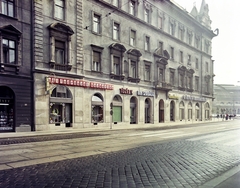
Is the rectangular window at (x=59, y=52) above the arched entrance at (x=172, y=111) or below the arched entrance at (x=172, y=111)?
A: above

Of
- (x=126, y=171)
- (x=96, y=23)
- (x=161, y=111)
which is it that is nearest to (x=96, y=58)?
(x=96, y=23)

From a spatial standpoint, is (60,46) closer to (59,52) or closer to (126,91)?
(59,52)

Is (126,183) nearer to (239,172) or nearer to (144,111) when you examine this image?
(239,172)

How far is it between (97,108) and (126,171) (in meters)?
19.6

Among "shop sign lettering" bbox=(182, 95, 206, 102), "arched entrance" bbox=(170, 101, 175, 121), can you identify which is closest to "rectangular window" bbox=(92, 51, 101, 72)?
"arched entrance" bbox=(170, 101, 175, 121)

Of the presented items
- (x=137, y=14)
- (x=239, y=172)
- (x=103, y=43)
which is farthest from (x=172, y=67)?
(x=239, y=172)

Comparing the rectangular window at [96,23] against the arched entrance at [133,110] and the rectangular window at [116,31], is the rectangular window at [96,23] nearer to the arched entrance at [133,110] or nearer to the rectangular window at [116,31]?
the rectangular window at [116,31]

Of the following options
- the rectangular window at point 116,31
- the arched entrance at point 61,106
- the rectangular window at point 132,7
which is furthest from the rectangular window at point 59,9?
the rectangular window at point 132,7

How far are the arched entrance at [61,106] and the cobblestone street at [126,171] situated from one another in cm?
1381

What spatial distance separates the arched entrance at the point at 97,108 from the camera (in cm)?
2536

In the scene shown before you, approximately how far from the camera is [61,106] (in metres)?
22.4

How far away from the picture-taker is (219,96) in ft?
314

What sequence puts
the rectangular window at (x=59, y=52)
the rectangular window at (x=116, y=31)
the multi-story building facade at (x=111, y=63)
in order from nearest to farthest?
the multi-story building facade at (x=111, y=63) → the rectangular window at (x=59, y=52) → the rectangular window at (x=116, y=31)

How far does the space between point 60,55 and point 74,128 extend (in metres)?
6.93
